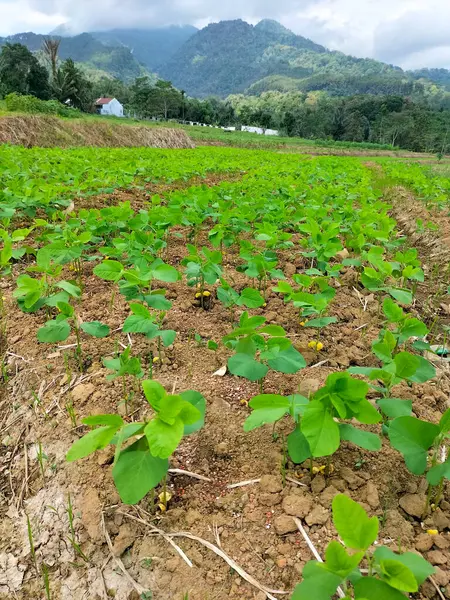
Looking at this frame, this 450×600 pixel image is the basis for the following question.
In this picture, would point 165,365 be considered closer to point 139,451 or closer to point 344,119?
point 139,451

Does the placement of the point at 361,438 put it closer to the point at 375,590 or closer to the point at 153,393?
the point at 375,590

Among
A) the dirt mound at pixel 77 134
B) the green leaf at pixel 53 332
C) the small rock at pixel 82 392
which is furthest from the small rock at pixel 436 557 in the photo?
the dirt mound at pixel 77 134

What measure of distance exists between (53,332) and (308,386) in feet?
4.07

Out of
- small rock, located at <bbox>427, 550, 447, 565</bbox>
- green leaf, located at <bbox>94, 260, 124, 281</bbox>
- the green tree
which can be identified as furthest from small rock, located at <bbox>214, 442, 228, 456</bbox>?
the green tree

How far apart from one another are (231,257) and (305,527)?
9.75ft

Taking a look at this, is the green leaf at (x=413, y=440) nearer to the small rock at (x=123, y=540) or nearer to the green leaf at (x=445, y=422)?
the green leaf at (x=445, y=422)

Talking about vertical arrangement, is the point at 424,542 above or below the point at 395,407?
below

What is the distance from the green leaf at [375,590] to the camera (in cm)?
91

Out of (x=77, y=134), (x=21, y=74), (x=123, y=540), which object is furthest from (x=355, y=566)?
(x=21, y=74)

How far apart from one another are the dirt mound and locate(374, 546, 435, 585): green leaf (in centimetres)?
1706

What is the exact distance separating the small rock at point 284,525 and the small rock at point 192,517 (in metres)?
0.26

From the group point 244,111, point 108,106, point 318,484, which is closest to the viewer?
point 318,484

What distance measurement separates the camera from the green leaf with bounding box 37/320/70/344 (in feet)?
6.56

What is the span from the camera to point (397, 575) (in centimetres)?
92
